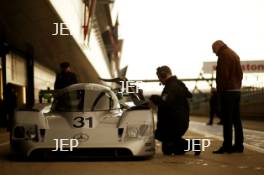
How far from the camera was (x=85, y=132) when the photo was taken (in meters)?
7.15

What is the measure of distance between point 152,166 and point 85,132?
1.00 m

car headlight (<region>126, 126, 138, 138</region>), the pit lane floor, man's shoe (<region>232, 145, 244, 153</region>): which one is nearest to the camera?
the pit lane floor

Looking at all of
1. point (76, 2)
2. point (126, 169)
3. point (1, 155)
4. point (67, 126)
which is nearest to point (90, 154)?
point (67, 126)

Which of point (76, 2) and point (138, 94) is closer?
point (138, 94)

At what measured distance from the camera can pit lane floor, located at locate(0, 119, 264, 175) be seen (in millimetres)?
6109

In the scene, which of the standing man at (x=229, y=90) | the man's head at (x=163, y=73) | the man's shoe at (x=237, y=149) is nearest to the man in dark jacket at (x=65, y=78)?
the man's head at (x=163, y=73)

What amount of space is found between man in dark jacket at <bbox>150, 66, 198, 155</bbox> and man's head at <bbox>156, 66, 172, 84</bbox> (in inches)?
3.2

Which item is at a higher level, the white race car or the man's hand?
the man's hand

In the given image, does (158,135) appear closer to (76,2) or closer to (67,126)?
(67,126)

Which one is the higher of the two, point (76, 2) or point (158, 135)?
point (76, 2)

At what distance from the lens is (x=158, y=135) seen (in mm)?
8172

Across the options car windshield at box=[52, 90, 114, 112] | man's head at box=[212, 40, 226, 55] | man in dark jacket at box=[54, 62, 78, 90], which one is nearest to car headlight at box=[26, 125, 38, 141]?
car windshield at box=[52, 90, 114, 112]

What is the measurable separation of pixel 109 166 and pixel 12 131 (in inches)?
61.7

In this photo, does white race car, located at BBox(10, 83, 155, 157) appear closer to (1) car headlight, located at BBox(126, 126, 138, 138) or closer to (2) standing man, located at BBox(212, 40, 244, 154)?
(1) car headlight, located at BBox(126, 126, 138, 138)
